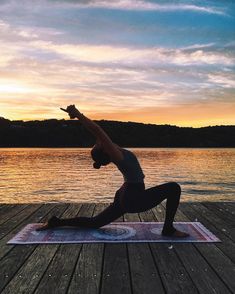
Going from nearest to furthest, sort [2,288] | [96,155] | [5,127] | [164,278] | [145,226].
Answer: [2,288], [164,278], [96,155], [145,226], [5,127]

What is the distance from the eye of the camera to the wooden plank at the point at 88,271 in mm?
Answer: 4602

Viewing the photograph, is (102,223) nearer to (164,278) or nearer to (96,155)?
(96,155)

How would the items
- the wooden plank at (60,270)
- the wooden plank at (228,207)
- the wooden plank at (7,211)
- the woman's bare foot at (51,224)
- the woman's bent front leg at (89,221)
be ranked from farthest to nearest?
the wooden plank at (228,207), the wooden plank at (7,211), the woman's bare foot at (51,224), the woman's bent front leg at (89,221), the wooden plank at (60,270)

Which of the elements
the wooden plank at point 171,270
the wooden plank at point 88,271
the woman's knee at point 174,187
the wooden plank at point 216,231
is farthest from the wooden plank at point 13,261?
the wooden plank at point 216,231

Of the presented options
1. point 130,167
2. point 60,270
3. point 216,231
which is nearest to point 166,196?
point 130,167

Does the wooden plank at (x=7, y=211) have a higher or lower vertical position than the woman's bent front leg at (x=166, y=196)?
lower

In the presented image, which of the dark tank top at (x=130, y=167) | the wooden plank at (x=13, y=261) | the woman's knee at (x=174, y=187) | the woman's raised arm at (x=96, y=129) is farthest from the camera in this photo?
the woman's knee at (x=174, y=187)

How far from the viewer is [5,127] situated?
11812 cm

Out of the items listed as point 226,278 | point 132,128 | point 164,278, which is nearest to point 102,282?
point 164,278

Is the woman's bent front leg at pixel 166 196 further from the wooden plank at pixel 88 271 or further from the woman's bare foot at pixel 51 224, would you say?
the woman's bare foot at pixel 51 224

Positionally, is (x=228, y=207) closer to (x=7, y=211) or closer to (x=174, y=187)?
(x=174, y=187)

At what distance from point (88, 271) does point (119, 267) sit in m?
0.40

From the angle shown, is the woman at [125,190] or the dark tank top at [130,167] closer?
the woman at [125,190]

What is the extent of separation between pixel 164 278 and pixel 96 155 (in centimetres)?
206
